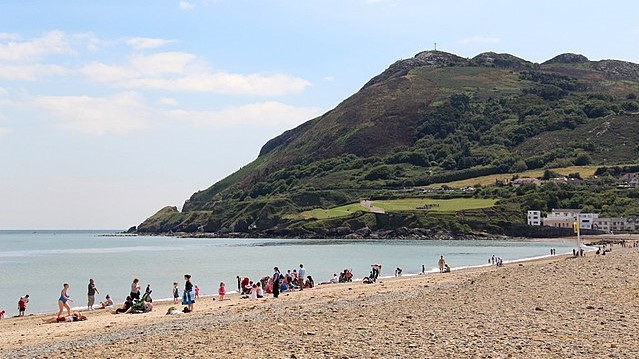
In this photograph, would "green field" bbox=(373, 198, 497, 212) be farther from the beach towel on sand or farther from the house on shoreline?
the beach towel on sand

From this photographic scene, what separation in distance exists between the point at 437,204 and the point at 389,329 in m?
152

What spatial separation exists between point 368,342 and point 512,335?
3404 millimetres

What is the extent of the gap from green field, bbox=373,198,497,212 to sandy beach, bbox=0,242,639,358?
5325 inches

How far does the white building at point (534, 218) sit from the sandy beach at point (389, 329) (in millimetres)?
128233

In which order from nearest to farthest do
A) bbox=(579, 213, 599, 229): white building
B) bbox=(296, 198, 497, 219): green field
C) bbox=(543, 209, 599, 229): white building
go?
bbox=(579, 213, 599, 229): white building, bbox=(543, 209, 599, 229): white building, bbox=(296, 198, 497, 219): green field

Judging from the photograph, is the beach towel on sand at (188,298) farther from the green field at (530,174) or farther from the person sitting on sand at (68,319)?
the green field at (530,174)

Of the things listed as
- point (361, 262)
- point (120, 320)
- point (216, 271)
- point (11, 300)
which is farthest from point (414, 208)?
point (120, 320)

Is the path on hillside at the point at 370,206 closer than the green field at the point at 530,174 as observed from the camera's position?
Yes

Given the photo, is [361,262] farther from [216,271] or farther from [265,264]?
[216,271]

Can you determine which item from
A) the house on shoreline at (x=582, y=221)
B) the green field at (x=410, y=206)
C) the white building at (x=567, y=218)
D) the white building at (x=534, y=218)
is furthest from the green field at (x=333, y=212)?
the white building at (x=567, y=218)

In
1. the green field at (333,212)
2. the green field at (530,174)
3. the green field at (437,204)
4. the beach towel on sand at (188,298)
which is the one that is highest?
the green field at (530,174)

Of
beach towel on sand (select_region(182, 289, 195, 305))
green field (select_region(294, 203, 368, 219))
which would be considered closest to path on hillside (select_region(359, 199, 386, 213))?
green field (select_region(294, 203, 368, 219))

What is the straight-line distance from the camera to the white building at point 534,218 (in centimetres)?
15200

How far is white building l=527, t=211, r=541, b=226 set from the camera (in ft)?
499
